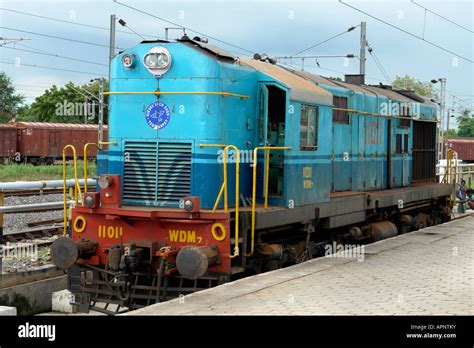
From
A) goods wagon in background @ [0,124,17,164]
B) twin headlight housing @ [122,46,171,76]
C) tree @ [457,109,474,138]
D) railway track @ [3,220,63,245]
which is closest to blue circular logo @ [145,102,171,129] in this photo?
twin headlight housing @ [122,46,171,76]

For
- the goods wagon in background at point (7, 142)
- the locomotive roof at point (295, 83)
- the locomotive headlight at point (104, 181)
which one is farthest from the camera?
the goods wagon in background at point (7, 142)

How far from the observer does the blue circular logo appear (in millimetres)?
9055

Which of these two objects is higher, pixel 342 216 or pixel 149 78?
pixel 149 78

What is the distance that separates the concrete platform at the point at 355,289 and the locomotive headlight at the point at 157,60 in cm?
310

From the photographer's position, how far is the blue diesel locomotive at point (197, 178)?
8.37 m

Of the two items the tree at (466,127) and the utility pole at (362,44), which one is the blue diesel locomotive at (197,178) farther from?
the tree at (466,127)

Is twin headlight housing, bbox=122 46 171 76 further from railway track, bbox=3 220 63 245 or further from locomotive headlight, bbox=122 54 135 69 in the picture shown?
railway track, bbox=3 220 63 245

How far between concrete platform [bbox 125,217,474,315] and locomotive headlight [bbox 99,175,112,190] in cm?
201

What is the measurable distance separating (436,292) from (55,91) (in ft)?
184

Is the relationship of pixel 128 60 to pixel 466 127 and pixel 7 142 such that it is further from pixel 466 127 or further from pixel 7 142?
pixel 466 127

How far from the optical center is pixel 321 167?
1076cm

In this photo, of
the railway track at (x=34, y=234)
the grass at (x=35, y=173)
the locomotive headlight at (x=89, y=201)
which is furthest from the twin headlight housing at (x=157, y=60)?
the grass at (x=35, y=173)
